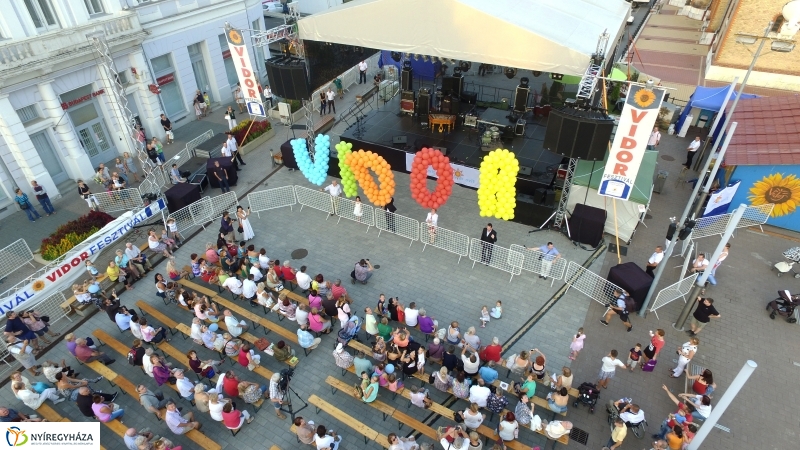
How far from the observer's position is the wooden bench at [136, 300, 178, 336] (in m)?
12.0

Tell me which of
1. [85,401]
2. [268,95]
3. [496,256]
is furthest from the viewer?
[268,95]

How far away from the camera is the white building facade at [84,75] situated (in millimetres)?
15656

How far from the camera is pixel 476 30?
1399 centimetres

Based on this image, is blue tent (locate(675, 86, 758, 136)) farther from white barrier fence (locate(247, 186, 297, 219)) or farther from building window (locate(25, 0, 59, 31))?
building window (locate(25, 0, 59, 31))

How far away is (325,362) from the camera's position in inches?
437

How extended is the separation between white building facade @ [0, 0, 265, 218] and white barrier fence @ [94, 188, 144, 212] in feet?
8.80

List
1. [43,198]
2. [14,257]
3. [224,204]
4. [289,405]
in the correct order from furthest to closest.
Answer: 1. [224,204]
2. [43,198]
3. [14,257]
4. [289,405]

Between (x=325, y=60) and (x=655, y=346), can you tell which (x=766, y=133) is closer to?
(x=655, y=346)

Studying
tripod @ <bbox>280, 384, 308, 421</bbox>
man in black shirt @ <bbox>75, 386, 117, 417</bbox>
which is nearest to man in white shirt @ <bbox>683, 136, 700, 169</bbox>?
tripod @ <bbox>280, 384, 308, 421</bbox>

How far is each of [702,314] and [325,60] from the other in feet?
53.2

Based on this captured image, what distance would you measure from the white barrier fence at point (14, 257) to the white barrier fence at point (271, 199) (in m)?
7.14

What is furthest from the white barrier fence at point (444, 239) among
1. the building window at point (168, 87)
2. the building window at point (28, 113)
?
the building window at point (168, 87)

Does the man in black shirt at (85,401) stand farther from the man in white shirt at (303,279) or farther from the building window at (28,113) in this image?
the building window at (28,113)

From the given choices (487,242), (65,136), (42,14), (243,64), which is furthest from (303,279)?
(42,14)
